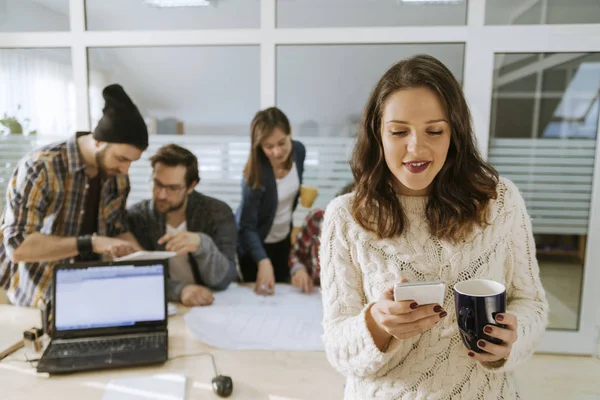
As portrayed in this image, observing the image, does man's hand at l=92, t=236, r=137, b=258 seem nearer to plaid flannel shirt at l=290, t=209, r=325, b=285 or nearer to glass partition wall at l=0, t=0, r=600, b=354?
glass partition wall at l=0, t=0, r=600, b=354

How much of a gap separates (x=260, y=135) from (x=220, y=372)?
4.44 feet

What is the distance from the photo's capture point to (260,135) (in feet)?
7.72

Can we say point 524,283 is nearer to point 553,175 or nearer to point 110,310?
point 110,310

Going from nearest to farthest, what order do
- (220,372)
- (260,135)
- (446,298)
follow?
(446,298) < (220,372) < (260,135)

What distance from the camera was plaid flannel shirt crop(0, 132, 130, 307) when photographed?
1913 millimetres

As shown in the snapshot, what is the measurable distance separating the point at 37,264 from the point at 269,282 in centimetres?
112

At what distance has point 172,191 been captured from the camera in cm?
233

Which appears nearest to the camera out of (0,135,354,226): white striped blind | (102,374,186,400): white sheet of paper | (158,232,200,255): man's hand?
(102,374,186,400): white sheet of paper

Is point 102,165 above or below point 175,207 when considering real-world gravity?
above

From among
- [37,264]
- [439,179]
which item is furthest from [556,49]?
[37,264]

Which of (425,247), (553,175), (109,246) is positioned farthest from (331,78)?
(425,247)

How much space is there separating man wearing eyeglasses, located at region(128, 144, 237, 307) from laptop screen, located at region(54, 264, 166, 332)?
1.66ft

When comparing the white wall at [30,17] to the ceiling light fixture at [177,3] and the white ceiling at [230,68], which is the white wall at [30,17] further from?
the ceiling light fixture at [177,3]

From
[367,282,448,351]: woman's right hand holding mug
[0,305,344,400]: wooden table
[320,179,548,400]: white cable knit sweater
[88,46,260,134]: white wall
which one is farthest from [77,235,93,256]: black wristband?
[367,282,448,351]: woman's right hand holding mug
